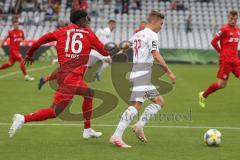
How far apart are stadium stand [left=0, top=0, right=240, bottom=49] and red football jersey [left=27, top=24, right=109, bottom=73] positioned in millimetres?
29052

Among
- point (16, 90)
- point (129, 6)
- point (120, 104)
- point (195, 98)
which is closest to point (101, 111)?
point (120, 104)

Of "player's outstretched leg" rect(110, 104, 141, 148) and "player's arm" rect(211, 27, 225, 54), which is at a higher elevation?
"player's arm" rect(211, 27, 225, 54)

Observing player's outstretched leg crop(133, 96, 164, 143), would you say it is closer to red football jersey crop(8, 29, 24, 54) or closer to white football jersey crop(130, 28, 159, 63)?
white football jersey crop(130, 28, 159, 63)

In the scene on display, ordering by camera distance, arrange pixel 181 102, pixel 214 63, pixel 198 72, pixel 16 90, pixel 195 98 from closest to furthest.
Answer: pixel 181 102, pixel 195 98, pixel 16 90, pixel 198 72, pixel 214 63

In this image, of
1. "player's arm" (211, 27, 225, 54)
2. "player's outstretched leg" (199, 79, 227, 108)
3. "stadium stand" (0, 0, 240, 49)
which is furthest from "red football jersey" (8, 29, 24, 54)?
"stadium stand" (0, 0, 240, 49)

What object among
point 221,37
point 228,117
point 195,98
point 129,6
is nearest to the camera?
point 228,117

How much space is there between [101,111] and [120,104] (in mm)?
1821

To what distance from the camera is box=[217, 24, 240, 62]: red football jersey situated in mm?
15719

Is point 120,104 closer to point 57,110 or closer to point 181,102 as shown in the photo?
point 181,102

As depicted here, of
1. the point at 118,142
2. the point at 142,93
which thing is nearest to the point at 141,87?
the point at 142,93

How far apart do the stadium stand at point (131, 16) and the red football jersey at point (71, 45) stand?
29.1m

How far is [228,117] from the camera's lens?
555 inches

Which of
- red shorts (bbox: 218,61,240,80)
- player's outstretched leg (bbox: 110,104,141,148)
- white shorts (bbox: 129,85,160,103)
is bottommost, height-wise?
player's outstretched leg (bbox: 110,104,141,148)

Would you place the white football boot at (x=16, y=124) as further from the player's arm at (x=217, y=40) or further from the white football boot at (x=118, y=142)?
the player's arm at (x=217, y=40)
